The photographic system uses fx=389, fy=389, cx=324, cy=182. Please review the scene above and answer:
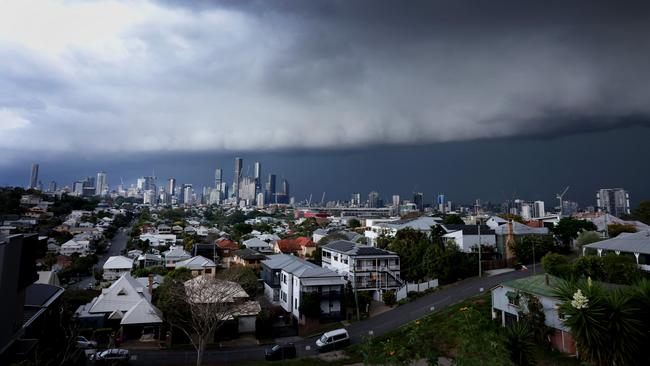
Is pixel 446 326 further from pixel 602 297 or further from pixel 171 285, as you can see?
pixel 171 285

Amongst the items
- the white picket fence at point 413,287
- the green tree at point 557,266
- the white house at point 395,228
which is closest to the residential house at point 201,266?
the white house at point 395,228

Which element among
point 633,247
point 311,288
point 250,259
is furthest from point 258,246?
point 633,247

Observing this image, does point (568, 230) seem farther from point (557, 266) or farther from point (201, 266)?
point (201, 266)

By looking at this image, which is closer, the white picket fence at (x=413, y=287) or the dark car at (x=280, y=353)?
the dark car at (x=280, y=353)

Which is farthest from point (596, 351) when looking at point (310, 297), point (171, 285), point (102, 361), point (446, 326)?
point (171, 285)

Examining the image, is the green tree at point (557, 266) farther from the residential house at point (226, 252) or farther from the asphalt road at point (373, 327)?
the residential house at point (226, 252)

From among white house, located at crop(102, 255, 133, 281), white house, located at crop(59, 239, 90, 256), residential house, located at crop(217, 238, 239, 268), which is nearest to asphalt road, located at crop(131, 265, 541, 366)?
residential house, located at crop(217, 238, 239, 268)
